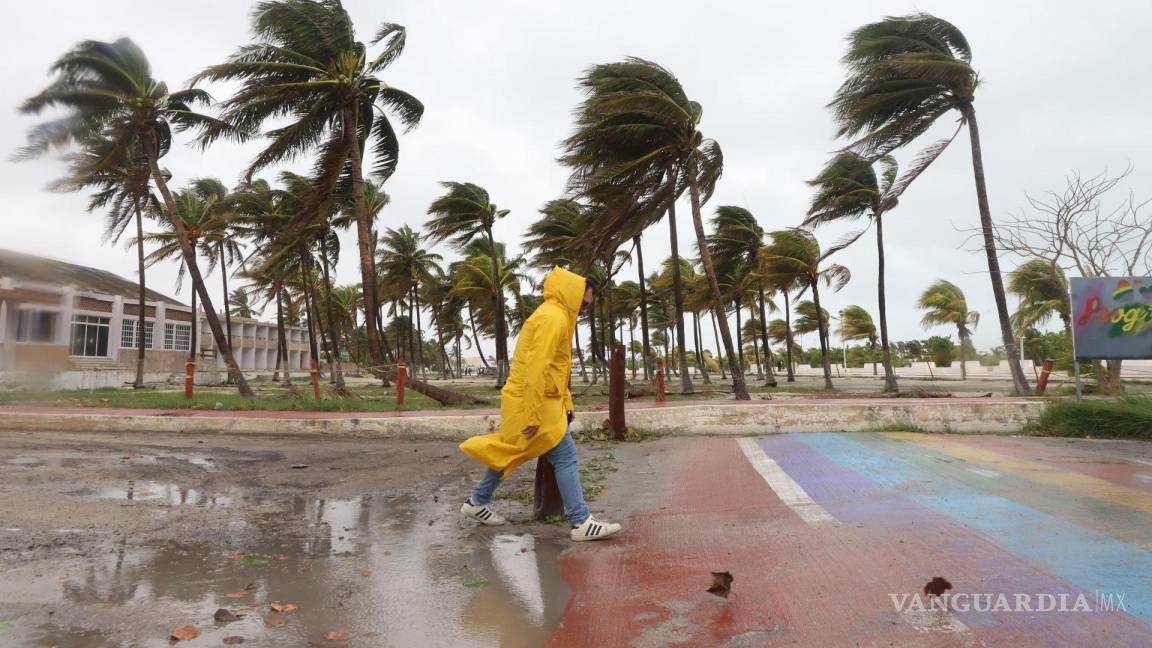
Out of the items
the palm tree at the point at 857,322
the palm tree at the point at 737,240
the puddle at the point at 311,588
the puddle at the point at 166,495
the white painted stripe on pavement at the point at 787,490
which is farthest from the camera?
the palm tree at the point at 857,322

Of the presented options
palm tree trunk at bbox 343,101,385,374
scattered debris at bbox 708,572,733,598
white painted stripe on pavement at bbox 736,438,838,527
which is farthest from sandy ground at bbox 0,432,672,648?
palm tree trunk at bbox 343,101,385,374

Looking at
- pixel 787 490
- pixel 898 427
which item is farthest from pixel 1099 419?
pixel 787 490

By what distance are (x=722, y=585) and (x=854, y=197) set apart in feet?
63.5

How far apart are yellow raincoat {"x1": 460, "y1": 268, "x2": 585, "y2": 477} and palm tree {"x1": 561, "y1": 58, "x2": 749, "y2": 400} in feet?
35.6

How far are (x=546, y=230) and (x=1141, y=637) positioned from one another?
85.8 feet

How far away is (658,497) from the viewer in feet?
16.8

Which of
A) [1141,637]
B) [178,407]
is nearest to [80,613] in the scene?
[1141,637]

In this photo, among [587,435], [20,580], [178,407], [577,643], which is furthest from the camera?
[178,407]

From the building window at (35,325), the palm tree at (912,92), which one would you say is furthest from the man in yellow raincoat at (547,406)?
the palm tree at (912,92)

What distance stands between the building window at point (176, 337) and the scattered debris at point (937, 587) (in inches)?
1597

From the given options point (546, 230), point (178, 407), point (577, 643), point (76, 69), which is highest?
point (546, 230)

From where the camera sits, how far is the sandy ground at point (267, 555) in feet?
8.40

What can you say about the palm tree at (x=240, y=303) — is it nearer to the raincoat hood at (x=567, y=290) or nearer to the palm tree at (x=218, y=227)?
the palm tree at (x=218, y=227)

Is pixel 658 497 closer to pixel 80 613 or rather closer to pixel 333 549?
pixel 333 549
